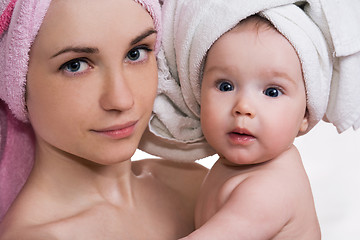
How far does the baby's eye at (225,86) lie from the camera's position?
169cm

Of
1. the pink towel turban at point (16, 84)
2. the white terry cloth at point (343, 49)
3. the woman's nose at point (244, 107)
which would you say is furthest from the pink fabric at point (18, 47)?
the white terry cloth at point (343, 49)

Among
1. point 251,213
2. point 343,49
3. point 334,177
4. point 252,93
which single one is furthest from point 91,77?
point 334,177

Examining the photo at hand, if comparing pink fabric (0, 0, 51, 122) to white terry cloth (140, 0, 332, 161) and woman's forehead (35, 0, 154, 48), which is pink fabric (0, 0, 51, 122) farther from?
white terry cloth (140, 0, 332, 161)

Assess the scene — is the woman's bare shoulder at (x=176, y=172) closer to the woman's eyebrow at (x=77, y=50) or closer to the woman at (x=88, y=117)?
the woman at (x=88, y=117)

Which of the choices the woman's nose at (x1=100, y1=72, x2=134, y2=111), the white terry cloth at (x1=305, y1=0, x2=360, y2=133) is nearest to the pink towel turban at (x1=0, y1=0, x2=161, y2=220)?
the woman's nose at (x1=100, y1=72, x2=134, y2=111)

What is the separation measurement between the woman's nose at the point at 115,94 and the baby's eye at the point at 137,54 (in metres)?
0.08

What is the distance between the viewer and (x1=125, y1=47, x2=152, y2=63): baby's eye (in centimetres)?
168

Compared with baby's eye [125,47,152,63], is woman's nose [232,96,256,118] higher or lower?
lower

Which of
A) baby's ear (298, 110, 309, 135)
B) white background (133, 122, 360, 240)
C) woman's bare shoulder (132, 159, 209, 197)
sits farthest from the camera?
white background (133, 122, 360, 240)

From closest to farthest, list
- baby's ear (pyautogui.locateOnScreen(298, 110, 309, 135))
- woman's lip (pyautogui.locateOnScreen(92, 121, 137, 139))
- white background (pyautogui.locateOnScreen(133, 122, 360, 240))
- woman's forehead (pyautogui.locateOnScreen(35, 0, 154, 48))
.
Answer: woman's forehead (pyautogui.locateOnScreen(35, 0, 154, 48)) < woman's lip (pyautogui.locateOnScreen(92, 121, 137, 139)) < baby's ear (pyautogui.locateOnScreen(298, 110, 309, 135)) < white background (pyautogui.locateOnScreen(133, 122, 360, 240))

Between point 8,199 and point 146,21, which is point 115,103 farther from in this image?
point 8,199

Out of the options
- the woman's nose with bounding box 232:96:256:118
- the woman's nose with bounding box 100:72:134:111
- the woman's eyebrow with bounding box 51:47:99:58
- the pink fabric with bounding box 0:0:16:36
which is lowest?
the woman's nose with bounding box 232:96:256:118

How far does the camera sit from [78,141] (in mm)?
1675

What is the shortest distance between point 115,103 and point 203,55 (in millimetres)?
260
